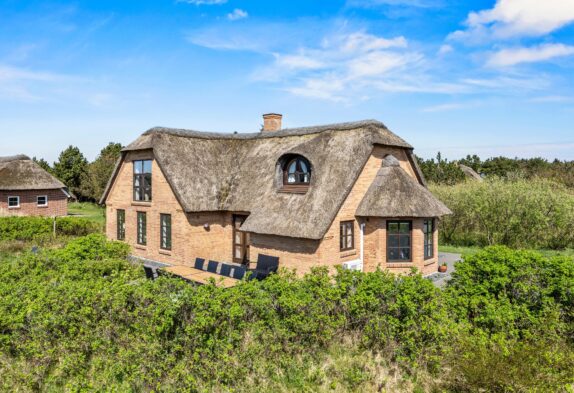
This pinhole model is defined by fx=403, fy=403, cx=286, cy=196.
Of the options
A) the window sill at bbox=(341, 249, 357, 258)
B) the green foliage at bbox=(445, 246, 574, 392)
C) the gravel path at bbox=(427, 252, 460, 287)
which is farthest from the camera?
the gravel path at bbox=(427, 252, 460, 287)

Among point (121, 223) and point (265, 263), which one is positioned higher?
point (121, 223)

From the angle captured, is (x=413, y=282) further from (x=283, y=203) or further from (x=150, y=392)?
(x=283, y=203)

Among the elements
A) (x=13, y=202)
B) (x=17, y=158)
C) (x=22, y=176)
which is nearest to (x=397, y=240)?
(x=13, y=202)

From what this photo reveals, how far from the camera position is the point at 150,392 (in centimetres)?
646

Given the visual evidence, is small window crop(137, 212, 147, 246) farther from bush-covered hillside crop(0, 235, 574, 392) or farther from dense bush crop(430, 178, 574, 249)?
dense bush crop(430, 178, 574, 249)

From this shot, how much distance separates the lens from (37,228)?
24141mm

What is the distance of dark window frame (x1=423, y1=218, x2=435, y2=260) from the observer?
16.6m

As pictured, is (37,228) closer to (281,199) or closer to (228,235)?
(228,235)

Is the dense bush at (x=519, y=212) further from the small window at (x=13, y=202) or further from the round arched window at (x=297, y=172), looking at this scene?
the small window at (x=13, y=202)

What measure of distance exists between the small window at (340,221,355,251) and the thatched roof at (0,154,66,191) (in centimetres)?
3050

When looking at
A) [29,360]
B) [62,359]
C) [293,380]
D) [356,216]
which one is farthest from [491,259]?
[29,360]

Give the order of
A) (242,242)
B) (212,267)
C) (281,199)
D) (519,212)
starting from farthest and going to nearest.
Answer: (519,212), (242,242), (281,199), (212,267)

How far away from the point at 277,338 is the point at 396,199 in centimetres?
987

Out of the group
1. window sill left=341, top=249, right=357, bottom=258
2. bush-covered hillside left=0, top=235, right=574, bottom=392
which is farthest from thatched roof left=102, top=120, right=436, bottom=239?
bush-covered hillside left=0, top=235, right=574, bottom=392
